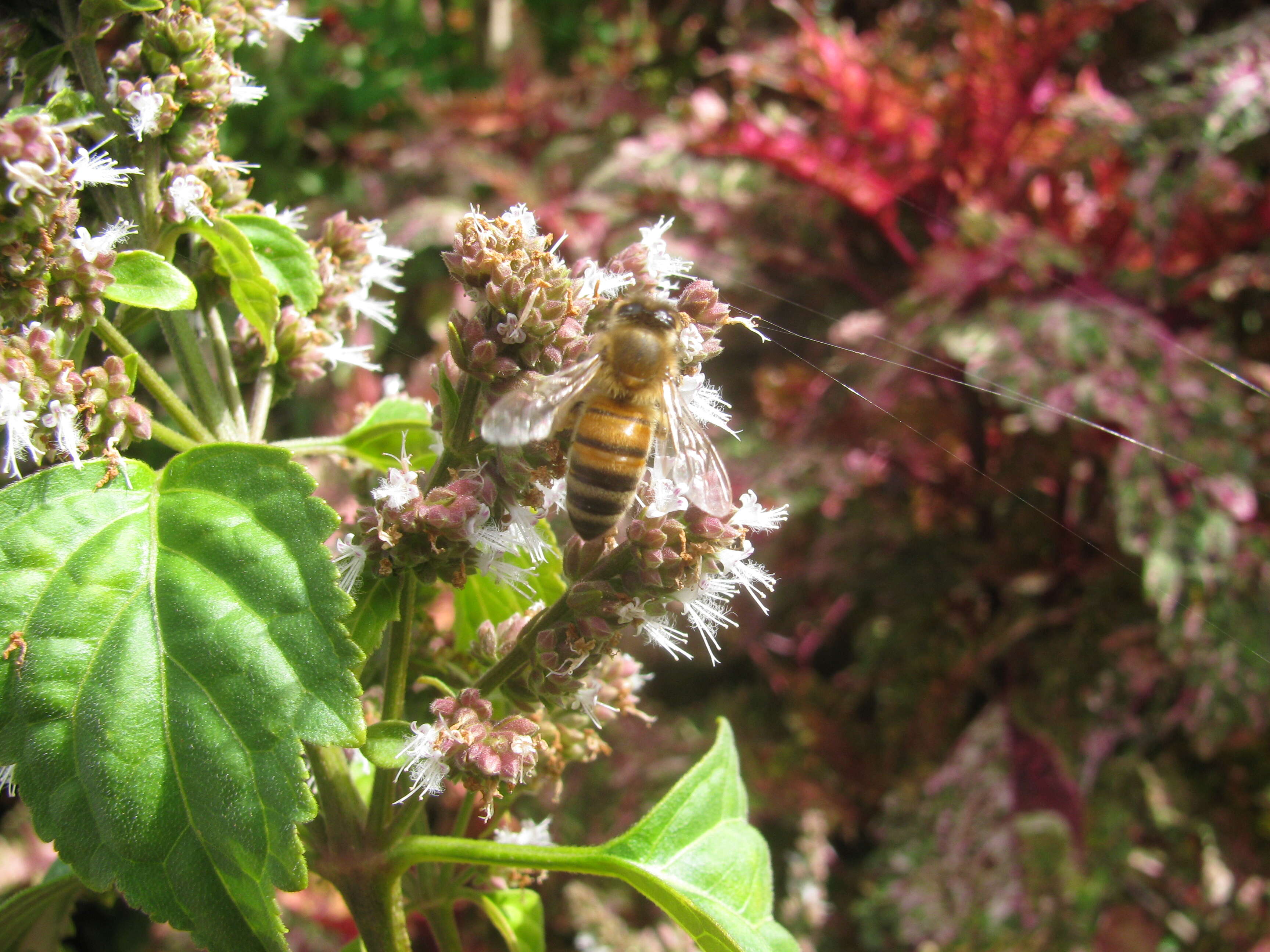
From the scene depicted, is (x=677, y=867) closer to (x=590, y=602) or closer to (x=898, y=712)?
(x=590, y=602)

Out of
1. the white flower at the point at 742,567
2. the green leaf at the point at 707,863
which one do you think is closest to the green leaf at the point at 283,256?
the white flower at the point at 742,567

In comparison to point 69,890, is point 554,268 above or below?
above

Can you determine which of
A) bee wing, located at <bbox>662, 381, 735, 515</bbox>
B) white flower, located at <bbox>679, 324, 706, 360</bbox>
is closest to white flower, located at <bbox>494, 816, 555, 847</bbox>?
bee wing, located at <bbox>662, 381, 735, 515</bbox>

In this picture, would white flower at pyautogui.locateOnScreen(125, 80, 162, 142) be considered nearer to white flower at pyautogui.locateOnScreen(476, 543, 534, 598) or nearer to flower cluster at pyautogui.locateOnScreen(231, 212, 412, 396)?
flower cluster at pyautogui.locateOnScreen(231, 212, 412, 396)

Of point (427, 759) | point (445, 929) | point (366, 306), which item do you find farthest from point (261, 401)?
point (445, 929)

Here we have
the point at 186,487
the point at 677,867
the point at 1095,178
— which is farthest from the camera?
the point at 1095,178

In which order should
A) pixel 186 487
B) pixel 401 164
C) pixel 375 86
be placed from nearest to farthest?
pixel 186 487
pixel 401 164
pixel 375 86

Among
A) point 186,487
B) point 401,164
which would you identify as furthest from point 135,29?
point 401,164
